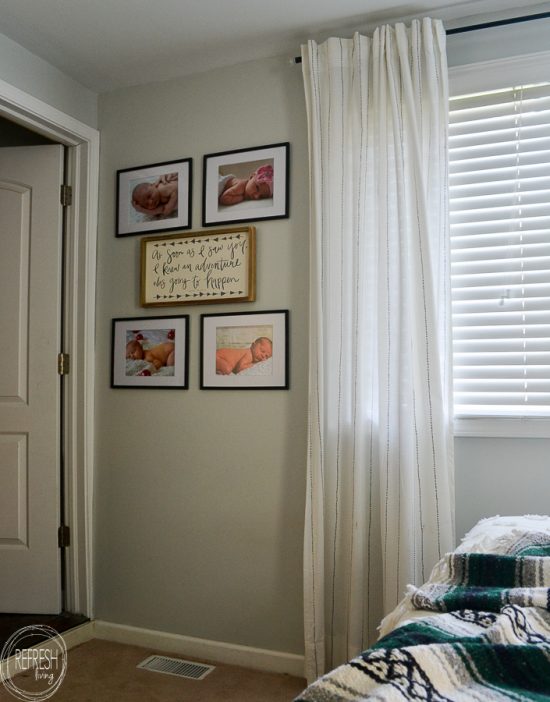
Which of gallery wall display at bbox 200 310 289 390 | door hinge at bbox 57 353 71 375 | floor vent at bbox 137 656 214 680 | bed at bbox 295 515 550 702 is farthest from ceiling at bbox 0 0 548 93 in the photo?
floor vent at bbox 137 656 214 680

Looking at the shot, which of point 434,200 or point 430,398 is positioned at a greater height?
point 434,200

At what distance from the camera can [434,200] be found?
8.12ft

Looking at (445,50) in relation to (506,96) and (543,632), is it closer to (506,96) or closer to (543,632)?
(506,96)

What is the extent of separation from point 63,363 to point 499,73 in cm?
224

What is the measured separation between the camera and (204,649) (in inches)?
112

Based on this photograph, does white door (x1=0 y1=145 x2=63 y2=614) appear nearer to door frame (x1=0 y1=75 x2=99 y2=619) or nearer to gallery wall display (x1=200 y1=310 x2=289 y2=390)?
door frame (x1=0 y1=75 x2=99 y2=619)

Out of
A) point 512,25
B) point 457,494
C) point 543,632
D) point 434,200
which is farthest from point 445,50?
point 543,632

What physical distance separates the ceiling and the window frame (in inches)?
7.9

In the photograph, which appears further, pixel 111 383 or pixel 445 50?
pixel 111 383

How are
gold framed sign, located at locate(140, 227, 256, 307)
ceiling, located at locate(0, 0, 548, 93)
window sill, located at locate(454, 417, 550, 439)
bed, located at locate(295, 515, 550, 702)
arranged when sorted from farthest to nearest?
gold framed sign, located at locate(140, 227, 256, 307) → ceiling, located at locate(0, 0, 548, 93) → window sill, located at locate(454, 417, 550, 439) → bed, located at locate(295, 515, 550, 702)

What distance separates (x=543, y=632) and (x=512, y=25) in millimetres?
2240

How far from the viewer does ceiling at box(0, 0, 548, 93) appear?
2502 millimetres

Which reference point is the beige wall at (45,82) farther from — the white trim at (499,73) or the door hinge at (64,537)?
the door hinge at (64,537)

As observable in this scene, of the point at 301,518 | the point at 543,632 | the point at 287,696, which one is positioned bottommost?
the point at 287,696
